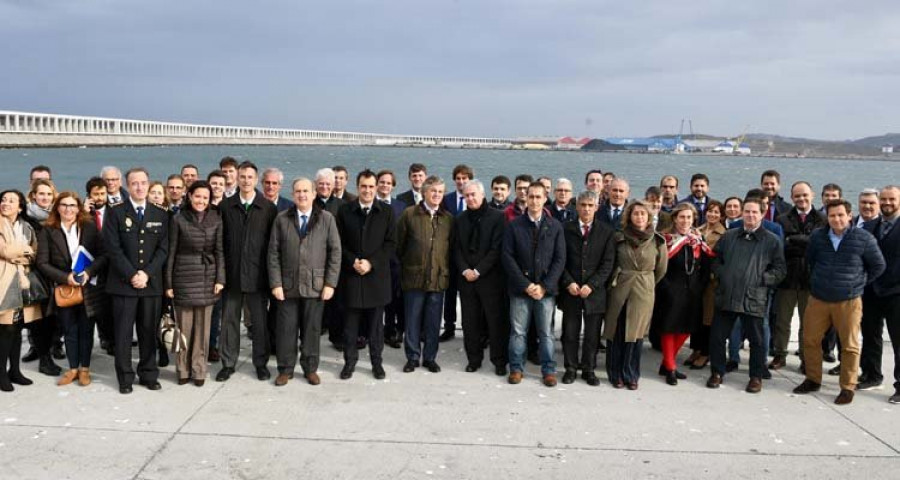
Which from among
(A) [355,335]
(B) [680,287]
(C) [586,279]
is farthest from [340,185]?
(B) [680,287]

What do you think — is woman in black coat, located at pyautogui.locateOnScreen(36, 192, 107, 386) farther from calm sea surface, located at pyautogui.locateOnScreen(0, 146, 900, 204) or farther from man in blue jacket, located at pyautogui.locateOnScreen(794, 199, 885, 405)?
calm sea surface, located at pyautogui.locateOnScreen(0, 146, 900, 204)

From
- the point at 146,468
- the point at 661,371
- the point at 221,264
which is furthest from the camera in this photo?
the point at 661,371

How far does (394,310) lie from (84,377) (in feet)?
10.1

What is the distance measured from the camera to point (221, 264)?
5.81 metres

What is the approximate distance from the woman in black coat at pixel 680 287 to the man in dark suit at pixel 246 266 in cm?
363

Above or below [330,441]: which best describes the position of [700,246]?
above

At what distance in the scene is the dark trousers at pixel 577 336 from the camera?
604 cm

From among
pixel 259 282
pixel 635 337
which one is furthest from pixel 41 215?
pixel 635 337

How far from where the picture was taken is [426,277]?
245 inches

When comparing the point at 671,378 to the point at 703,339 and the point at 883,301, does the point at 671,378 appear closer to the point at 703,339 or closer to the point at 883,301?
the point at 703,339

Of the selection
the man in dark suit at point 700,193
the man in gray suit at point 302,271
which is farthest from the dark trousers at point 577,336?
the man in dark suit at point 700,193

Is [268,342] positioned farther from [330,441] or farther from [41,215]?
[41,215]

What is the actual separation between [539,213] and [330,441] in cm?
268

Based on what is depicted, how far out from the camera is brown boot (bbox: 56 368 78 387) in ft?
18.4
